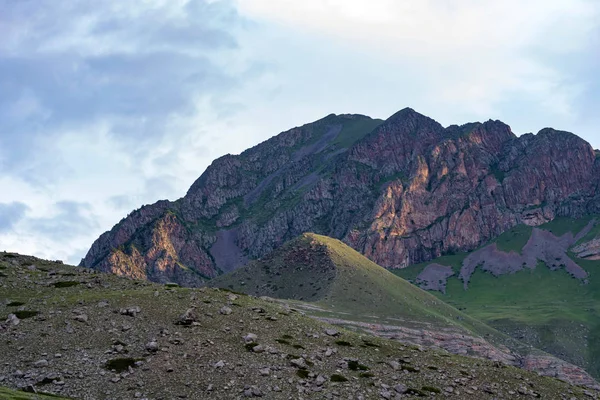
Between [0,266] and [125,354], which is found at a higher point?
[0,266]

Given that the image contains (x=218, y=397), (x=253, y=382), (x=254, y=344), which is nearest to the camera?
(x=218, y=397)

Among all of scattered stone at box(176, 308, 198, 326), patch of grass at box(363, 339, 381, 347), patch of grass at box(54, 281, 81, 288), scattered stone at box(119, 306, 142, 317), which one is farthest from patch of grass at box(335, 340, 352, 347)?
patch of grass at box(54, 281, 81, 288)

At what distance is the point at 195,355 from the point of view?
60969mm

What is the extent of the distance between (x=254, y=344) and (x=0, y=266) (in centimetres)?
4601

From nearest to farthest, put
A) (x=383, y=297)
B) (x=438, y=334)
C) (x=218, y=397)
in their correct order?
(x=218, y=397) → (x=438, y=334) → (x=383, y=297)

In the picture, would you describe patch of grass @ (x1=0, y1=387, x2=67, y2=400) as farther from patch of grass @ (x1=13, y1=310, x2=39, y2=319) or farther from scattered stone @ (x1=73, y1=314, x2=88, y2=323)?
patch of grass @ (x1=13, y1=310, x2=39, y2=319)

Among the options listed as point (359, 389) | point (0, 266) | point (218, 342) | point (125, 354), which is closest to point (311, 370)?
point (359, 389)

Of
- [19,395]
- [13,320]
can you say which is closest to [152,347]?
[13,320]

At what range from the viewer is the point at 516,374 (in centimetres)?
7306

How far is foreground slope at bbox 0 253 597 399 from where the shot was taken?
2128 inches

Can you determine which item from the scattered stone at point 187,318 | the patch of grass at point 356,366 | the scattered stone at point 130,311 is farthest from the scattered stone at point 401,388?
the scattered stone at point 130,311

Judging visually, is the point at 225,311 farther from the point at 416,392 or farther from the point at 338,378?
the point at 416,392

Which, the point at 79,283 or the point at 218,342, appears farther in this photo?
the point at 79,283

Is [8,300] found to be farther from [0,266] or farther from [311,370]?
[311,370]
